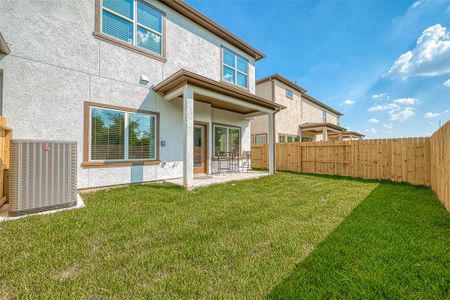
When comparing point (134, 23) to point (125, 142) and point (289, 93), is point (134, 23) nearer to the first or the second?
point (125, 142)

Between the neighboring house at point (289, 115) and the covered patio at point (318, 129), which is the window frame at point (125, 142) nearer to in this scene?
the neighboring house at point (289, 115)

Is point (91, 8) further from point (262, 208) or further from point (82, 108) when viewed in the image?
point (262, 208)

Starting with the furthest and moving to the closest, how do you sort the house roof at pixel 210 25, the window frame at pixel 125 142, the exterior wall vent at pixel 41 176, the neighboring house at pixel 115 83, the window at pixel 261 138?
1. the window at pixel 261 138
2. the house roof at pixel 210 25
3. the window frame at pixel 125 142
4. the neighboring house at pixel 115 83
5. the exterior wall vent at pixel 41 176

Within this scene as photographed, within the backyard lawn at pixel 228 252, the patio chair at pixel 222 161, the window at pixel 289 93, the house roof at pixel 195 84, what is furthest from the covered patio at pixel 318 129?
the backyard lawn at pixel 228 252

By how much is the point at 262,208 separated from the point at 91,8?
7426mm

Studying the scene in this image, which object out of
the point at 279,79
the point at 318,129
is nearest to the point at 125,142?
the point at 279,79

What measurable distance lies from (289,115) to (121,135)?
532 inches

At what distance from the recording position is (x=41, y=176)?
3715mm

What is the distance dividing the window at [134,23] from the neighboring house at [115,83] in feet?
0.10

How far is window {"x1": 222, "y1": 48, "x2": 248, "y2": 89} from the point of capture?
958 centimetres

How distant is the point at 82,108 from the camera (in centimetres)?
545

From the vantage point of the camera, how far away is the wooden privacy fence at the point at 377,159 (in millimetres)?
5617

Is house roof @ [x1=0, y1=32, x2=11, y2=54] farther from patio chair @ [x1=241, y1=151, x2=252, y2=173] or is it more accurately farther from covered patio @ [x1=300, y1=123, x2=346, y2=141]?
covered patio @ [x1=300, y1=123, x2=346, y2=141]

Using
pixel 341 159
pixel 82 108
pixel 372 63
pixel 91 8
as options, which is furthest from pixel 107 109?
pixel 372 63
